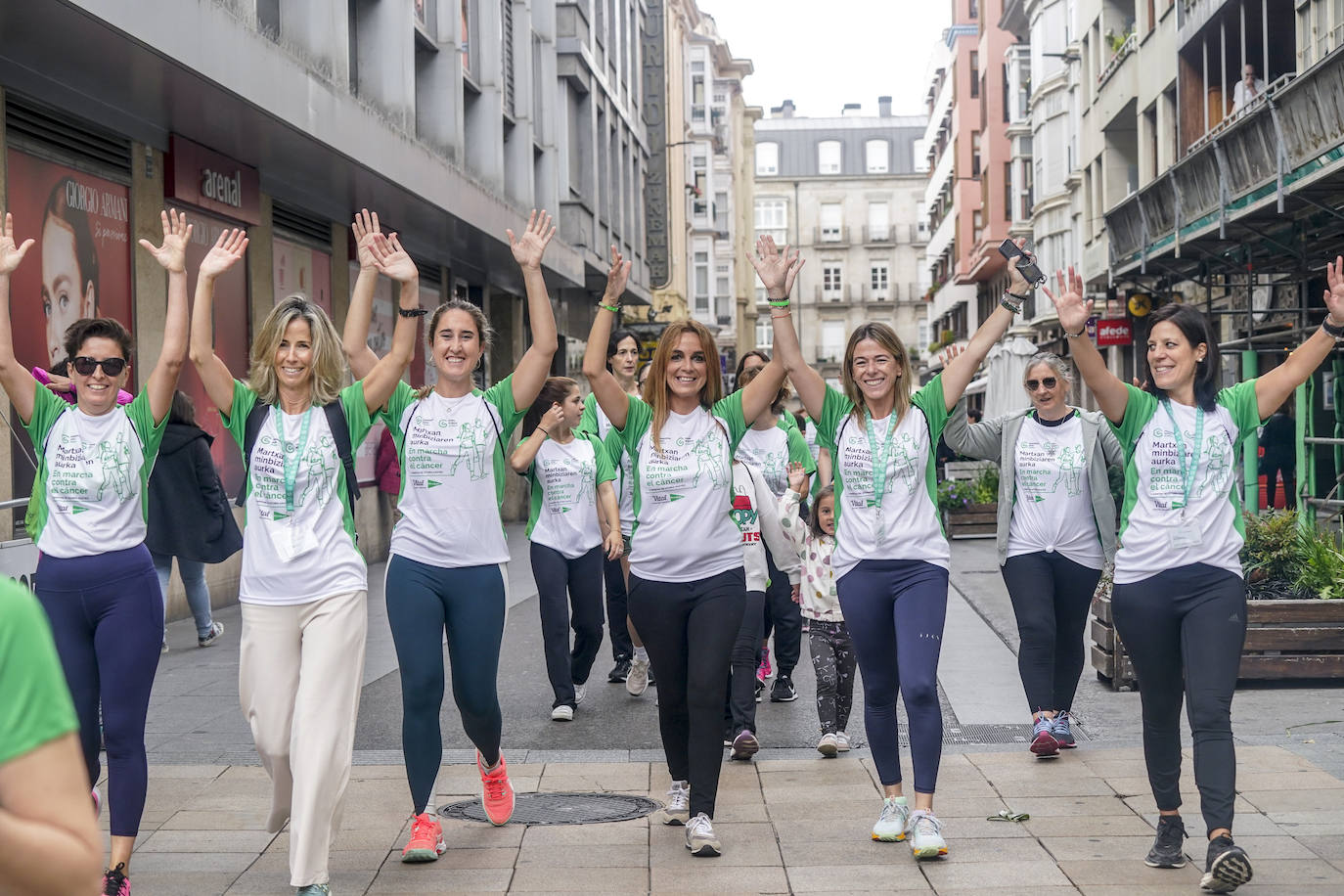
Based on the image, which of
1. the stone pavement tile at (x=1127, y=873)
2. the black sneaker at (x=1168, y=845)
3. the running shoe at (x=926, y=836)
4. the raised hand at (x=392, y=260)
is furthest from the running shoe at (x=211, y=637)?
the black sneaker at (x=1168, y=845)

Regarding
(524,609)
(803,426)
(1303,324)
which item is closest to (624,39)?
(803,426)

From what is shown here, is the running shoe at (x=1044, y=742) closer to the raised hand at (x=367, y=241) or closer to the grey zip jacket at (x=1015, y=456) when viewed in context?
the grey zip jacket at (x=1015, y=456)

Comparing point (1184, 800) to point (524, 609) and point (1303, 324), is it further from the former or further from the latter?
point (1303, 324)

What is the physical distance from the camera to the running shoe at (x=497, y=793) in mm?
6391

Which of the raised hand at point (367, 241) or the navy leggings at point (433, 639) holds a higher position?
the raised hand at point (367, 241)

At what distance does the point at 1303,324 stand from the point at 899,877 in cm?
1534

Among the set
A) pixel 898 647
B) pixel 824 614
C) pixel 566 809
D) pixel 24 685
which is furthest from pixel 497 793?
pixel 24 685

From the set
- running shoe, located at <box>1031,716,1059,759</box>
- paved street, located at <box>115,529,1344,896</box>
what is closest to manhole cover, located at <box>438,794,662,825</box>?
paved street, located at <box>115,529,1344,896</box>

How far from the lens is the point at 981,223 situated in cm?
5547

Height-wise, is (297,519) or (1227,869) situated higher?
(297,519)

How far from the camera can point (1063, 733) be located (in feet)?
25.3

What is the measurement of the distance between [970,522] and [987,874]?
17980 mm

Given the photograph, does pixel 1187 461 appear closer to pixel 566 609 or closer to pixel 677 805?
pixel 677 805

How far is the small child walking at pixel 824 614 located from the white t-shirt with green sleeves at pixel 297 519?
2.89 metres
